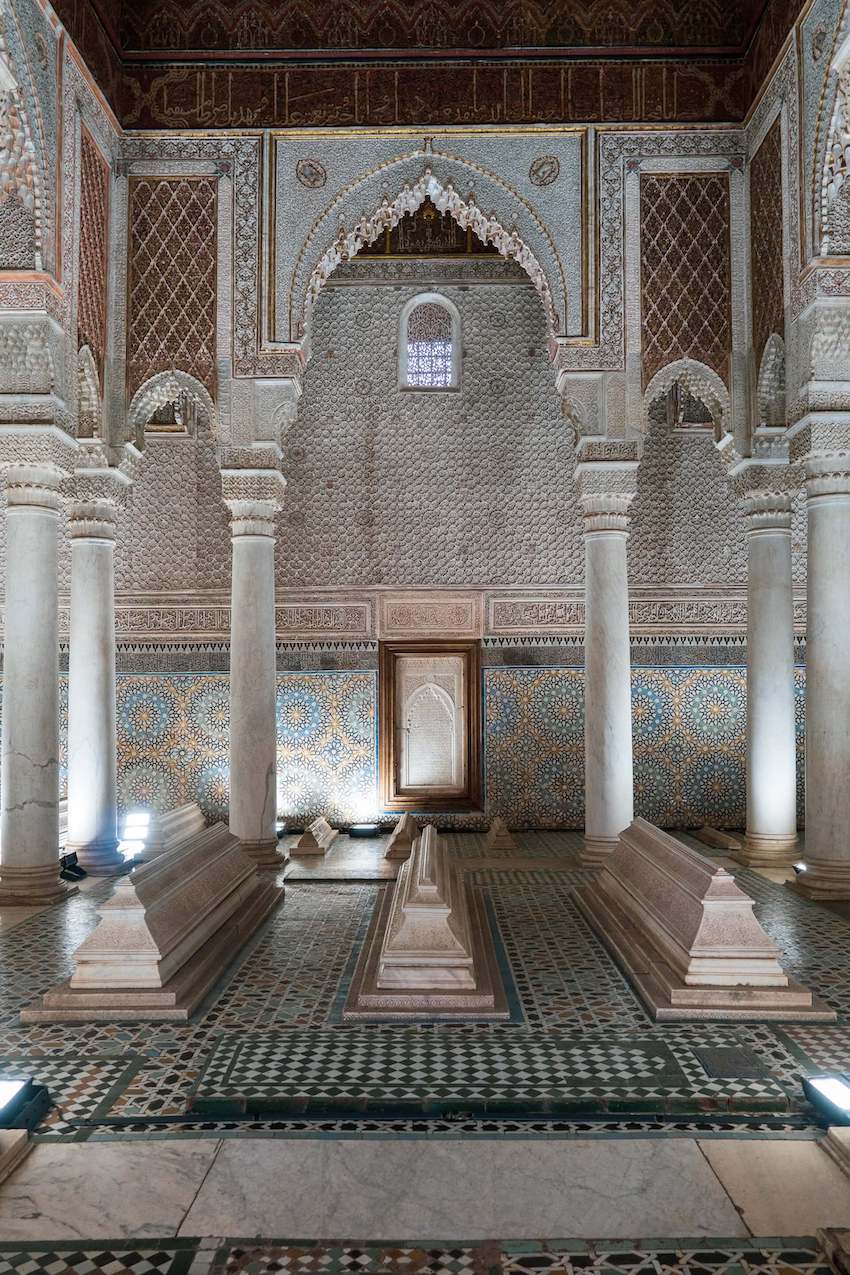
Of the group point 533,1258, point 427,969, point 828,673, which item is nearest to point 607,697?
point 828,673

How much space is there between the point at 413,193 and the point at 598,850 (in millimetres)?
4722

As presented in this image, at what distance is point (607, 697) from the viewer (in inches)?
266

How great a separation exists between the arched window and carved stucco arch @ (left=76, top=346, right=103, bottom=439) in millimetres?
3283

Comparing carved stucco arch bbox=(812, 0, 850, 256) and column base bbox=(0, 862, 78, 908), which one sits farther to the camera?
column base bbox=(0, 862, 78, 908)

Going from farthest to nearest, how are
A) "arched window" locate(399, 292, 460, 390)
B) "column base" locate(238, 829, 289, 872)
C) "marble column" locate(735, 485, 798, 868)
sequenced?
"arched window" locate(399, 292, 460, 390)
"marble column" locate(735, 485, 798, 868)
"column base" locate(238, 829, 289, 872)

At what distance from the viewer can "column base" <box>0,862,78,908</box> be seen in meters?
5.79

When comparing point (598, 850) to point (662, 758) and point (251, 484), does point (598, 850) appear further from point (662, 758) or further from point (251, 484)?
point (251, 484)

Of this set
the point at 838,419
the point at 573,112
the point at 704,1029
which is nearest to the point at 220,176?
the point at 573,112

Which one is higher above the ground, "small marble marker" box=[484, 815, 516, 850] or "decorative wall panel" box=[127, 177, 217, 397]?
"decorative wall panel" box=[127, 177, 217, 397]

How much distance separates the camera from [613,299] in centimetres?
675

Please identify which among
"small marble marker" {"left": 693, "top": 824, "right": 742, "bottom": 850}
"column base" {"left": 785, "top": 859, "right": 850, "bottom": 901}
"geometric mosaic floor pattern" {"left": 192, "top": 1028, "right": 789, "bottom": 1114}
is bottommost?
"small marble marker" {"left": 693, "top": 824, "right": 742, "bottom": 850}

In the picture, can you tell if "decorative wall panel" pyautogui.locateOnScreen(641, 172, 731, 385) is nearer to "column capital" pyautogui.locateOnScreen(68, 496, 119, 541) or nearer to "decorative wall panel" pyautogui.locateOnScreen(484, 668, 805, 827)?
"decorative wall panel" pyautogui.locateOnScreen(484, 668, 805, 827)

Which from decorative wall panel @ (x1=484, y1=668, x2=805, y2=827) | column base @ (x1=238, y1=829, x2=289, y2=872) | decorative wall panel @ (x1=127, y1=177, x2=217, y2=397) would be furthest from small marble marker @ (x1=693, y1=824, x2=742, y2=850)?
decorative wall panel @ (x1=127, y1=177, x2=217, y2=397)

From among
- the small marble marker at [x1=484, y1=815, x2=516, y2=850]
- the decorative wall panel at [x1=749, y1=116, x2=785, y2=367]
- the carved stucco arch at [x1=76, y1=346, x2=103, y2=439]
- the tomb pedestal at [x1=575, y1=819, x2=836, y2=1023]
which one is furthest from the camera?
the small marble marker at [x1=484, y1=815, x2=516, y2=850]
